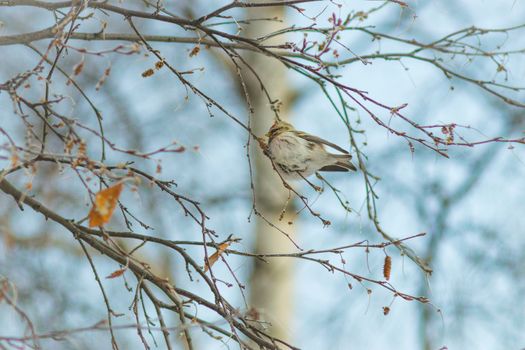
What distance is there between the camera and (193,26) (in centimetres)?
289

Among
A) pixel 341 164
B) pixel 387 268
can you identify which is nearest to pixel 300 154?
pixel 341 164

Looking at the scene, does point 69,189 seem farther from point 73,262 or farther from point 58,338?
point 58,338

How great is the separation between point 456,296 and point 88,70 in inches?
190

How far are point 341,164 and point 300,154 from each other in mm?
302

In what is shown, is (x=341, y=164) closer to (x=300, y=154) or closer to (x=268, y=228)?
(x=300, y=154)

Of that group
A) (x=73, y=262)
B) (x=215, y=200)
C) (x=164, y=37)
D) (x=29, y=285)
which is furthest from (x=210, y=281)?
(x=73, y=262)

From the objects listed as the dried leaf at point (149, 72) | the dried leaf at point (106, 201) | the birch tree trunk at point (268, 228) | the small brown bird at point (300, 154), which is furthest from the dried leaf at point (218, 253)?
the birch tree trunk at point (268, 228)

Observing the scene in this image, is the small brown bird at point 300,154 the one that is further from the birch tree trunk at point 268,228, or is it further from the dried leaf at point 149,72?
the birch tree trunk at point 268,228

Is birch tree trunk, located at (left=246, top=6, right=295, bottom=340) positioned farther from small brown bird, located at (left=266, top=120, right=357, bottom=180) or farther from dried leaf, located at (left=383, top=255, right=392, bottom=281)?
dried leaf, located at (left=383, top=255, right=392, bottom=281)

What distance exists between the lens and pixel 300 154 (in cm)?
399

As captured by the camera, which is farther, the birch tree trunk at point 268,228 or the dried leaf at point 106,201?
the birch tree trunk at point 268,228

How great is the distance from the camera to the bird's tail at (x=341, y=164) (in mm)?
4102

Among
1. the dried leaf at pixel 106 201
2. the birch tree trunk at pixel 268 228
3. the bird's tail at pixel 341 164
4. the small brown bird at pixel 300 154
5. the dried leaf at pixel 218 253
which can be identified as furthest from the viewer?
the birch tree trunk at pixel 268 228

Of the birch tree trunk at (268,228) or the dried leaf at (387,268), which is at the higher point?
the birch tree trunk at (268,228)
